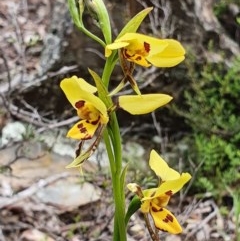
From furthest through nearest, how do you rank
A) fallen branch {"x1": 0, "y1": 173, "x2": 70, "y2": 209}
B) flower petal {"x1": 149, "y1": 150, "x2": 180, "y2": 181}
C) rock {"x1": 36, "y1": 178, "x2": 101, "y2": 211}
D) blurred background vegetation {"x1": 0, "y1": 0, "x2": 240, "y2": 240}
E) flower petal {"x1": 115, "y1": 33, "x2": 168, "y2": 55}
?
blurred background vegetation {"x1": 0, "y1": 0, "x2": 240, "y2": 240}, rock {"x1": 36, "y1": 178, "x2": 101, "y2": 211}, fallen branch {"x1": 0, "y1": 173, "x2": 70, "y2": 209}, flower petal {"x1": 149, "y1": 150, "x2": 180, "y2": 181}, flower petal {"x1": 115, "y1": 33, "x2": 168, "y2": 55}

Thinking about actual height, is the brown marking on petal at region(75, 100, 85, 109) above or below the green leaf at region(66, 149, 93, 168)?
above

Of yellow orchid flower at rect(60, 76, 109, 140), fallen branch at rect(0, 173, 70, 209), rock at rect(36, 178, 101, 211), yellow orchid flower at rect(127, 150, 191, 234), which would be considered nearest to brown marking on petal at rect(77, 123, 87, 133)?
yellow orchid flower at rect(60, 76, 109, 140)

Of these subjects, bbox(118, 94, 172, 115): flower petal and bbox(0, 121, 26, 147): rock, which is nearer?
bbox(118, 94, 172, 115): flower petal

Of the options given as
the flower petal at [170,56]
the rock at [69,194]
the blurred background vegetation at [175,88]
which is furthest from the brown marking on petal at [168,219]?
the blurred background vegetation at [175,88]

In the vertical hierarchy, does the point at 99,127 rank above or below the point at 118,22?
above

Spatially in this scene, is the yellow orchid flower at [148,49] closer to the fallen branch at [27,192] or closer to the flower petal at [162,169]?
the flower petal at [162,169]

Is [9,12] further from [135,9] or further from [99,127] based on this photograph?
[99,127]

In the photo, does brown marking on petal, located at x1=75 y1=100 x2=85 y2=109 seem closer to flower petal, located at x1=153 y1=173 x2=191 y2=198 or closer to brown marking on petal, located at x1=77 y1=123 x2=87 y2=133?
brown marking on petal, located at x1=77 y1=123 x2=87 y2=133

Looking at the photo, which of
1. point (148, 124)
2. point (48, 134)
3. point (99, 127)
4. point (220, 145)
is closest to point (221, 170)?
point (220, 145)
